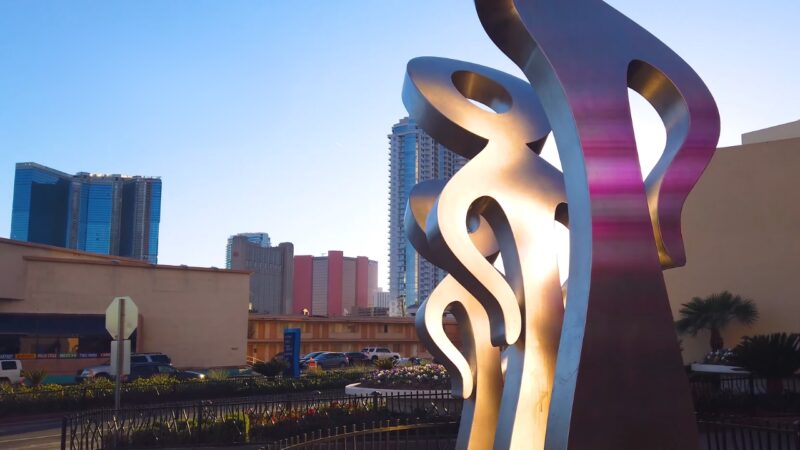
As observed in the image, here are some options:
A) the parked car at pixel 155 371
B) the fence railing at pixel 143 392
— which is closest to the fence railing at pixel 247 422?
the fence railing at pixel 143 392

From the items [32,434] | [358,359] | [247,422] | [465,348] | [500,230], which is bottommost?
[32,434]

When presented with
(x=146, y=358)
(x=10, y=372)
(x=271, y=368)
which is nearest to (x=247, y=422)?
(x=271, y=368)

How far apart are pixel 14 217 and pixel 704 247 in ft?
415

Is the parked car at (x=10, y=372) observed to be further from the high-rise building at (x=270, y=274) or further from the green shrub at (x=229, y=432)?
the high-rise building at (x=270, y=274)

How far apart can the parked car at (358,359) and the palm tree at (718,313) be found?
2043 centimetres

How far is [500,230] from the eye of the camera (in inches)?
351

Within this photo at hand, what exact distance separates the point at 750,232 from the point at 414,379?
19516mm

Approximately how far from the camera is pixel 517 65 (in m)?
8.45

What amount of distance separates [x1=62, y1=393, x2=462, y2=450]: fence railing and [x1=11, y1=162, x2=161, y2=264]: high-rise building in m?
115

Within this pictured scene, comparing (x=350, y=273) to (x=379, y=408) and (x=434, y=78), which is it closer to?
(x=379, y=408)

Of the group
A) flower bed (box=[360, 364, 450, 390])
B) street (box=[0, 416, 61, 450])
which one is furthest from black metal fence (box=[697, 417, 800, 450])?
street (box=[0, 416, 61, 450])

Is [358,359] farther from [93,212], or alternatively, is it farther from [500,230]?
[93,212]

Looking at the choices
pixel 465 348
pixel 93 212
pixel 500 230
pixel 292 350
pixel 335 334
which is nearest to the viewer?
pixel 500 230

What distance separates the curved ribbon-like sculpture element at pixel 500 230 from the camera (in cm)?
820
